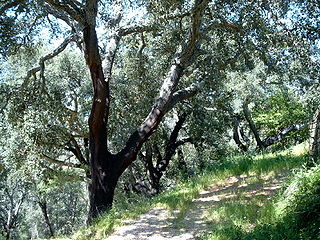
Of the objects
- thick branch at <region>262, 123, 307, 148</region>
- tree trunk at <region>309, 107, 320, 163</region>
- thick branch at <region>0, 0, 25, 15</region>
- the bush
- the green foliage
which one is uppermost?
thick branch at <region>0, 0, 25, 15</region>

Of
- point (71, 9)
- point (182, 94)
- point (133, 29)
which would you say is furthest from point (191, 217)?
point (133, 29)

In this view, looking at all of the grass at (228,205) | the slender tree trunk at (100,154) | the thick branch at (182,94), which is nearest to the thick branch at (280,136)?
the grass at (228,205)

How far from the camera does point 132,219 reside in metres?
7.23

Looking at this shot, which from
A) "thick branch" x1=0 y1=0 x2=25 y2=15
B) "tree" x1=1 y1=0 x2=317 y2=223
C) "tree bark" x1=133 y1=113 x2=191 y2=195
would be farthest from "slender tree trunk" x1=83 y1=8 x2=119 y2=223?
"tree bark" x1=133 y1=113 x2=191 y2=195

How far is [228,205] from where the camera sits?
6664 millimetres

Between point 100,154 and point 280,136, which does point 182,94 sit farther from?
point 280,136

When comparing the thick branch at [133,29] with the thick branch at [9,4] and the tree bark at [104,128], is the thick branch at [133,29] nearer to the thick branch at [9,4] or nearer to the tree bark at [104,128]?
the tree bark at [104,128]

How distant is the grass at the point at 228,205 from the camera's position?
18.7ft

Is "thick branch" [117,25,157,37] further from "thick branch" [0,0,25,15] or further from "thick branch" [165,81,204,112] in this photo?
"thick branch" [0,0,25,15]

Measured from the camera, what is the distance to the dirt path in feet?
20.4

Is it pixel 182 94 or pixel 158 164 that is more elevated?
pixel 182 94

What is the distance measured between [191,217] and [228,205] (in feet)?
2.28

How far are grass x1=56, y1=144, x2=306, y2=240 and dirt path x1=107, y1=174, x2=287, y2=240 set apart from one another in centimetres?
13

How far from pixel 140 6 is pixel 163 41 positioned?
9.34ft
